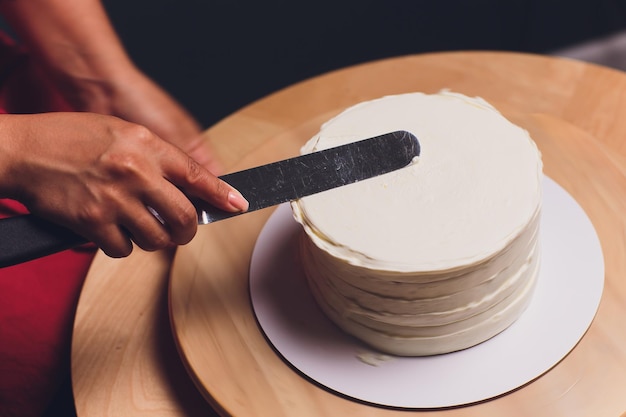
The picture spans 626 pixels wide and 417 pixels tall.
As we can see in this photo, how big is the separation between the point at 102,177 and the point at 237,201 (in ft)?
0.48

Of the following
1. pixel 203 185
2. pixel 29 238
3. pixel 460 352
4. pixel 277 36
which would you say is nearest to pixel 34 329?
pixel 29 238

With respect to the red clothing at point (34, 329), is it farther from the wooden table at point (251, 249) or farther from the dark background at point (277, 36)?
the dark background at point (277, 36)

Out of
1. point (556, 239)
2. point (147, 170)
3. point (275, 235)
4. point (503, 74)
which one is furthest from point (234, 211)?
point (503, 74)

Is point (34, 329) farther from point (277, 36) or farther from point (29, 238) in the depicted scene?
point (277, 36)

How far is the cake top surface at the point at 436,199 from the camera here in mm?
801

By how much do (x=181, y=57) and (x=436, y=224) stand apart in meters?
1.72

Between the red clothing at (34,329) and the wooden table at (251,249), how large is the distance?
75 mm

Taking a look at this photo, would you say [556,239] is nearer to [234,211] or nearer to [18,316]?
[234,211]

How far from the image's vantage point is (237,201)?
0.82 metres

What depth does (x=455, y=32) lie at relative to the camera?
2.37 metres

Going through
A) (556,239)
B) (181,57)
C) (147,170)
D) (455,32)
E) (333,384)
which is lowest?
→ (181,57)

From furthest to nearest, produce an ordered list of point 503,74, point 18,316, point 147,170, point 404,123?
point 503,74, point 18,316, point 404,123, point 147,170

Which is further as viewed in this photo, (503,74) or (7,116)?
(503,74)

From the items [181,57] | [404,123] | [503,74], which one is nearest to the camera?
[404,123]
